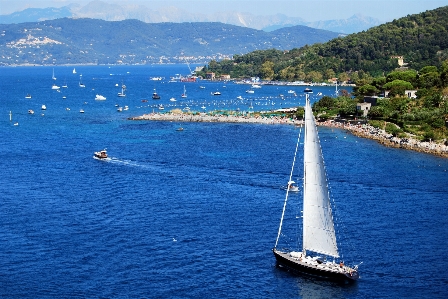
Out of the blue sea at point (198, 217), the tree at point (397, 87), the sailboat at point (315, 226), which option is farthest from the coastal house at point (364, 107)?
the sailboat at point (315, 226)

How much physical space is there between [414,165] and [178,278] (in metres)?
37.4

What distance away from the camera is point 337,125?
101 metres

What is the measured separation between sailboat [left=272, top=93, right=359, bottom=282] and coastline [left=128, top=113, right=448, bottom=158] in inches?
1527

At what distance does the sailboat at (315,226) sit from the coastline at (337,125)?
3879 centimetres

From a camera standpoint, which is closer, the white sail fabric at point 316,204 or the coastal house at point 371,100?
the white sail fabric at point 316,204

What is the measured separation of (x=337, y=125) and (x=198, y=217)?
176ft

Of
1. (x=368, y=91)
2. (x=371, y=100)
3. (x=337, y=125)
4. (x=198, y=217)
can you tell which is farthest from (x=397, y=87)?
(x=198, y=217)

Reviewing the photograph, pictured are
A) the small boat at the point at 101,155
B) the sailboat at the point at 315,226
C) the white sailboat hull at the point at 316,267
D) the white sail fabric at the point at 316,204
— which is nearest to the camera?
the white sailboat hull at the point at 316,267

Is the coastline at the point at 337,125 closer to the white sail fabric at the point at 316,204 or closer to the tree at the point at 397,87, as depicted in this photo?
the tree at the point at 397,87

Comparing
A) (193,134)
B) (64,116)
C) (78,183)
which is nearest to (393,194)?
(78,183)

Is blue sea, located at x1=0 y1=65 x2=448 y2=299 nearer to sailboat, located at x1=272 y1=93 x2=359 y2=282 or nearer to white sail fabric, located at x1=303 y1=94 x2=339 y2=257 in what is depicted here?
sailboat, located at x1=272 y1=93 x2=359 y2=282

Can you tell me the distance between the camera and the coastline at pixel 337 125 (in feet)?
260

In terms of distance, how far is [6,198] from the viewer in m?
57.3

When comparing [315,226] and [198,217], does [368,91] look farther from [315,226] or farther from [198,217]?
[315,226]
